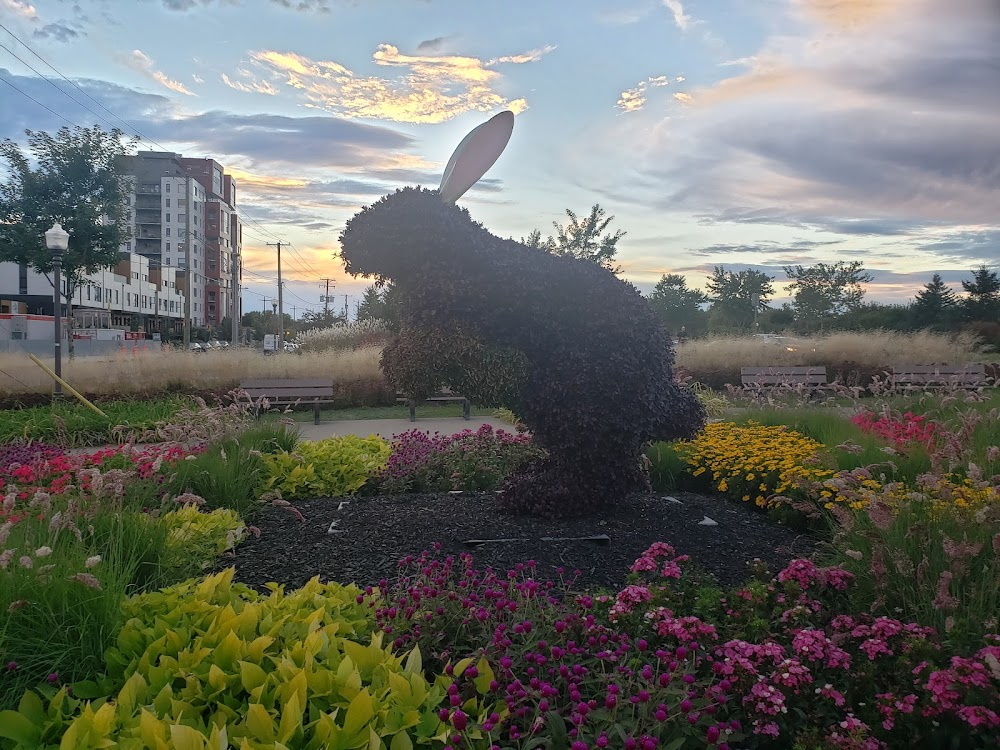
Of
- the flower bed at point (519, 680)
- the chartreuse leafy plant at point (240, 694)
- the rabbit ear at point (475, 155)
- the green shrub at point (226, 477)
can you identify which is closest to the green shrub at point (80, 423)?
the green shrub at point (226, 477)

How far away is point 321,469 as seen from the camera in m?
6.05

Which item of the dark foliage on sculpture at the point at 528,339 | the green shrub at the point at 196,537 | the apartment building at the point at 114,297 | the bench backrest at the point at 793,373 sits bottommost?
the green shrub at the point at 196,537

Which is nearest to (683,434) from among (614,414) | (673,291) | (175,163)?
(614,414)

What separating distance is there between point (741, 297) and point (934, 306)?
462 inches

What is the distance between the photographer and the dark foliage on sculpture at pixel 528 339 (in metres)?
4.60

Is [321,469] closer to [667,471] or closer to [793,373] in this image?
[667,471]

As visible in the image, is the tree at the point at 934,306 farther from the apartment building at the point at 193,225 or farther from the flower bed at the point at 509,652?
the apartment building at the point at 193,225

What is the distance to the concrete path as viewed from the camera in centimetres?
1137

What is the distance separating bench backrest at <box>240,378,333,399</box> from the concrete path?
2.56 feet

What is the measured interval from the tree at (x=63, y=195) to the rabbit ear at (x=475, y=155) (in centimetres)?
1876

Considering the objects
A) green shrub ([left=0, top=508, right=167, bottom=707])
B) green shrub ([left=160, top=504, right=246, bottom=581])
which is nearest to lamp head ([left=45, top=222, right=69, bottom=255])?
green shrub ([left=160, top=504, right=246, bottom=581])

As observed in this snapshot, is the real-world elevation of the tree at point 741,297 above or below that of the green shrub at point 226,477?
above

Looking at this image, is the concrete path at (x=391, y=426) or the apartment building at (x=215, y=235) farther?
the apartment building at (x=215, y=235)

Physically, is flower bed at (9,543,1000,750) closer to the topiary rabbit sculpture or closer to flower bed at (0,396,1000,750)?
flower bed at (0,396,1000,750)
